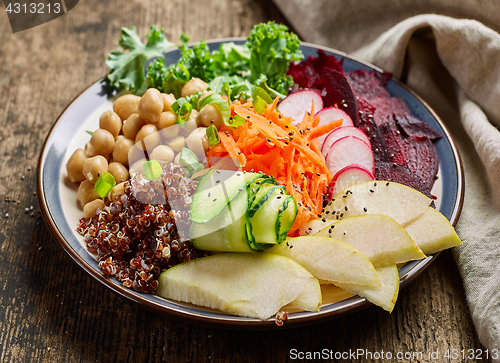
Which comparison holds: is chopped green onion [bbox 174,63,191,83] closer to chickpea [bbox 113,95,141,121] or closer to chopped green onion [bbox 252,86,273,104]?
chickpea [bbox 113,95,141,121]

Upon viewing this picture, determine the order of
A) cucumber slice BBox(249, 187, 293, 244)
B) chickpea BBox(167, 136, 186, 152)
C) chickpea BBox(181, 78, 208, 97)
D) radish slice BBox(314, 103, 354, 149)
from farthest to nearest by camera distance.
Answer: chickpea BBox(181, 78, 208, 97) < radish slice BBox(314, 103, 354, 149) < chickpea BBox(167, 136, 186, 152) < cucumber slice BBox(249, 187, 293, 244)

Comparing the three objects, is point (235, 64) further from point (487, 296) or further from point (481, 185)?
point (487, 296)

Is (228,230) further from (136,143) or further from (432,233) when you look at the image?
(432,233)

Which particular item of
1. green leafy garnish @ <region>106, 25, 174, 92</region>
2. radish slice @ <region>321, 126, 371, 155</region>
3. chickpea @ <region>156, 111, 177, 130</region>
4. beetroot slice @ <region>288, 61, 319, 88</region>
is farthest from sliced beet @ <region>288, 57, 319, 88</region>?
chickpea @ <region>156, 111, 177, 130</region>

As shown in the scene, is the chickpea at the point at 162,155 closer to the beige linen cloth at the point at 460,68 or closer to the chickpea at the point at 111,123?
the chickpea at the point at 111,123

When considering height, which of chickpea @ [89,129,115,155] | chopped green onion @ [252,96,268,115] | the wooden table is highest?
chopped green onion @ [252,96,268,115]

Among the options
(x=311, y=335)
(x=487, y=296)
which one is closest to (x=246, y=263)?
(x=311, y=335)

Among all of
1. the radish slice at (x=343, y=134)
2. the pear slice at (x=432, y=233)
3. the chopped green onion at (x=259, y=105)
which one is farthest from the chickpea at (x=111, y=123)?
the pear slice at (x=432, y=233)
